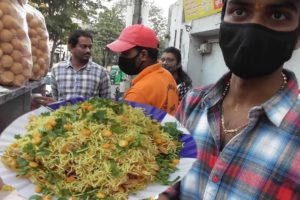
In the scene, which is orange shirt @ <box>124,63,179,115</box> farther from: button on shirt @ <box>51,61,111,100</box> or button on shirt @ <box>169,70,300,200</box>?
button on shirt @ <box>51,61,111,100</box>

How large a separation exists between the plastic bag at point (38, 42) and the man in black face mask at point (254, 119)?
1592 mm

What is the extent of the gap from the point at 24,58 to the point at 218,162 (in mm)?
1378

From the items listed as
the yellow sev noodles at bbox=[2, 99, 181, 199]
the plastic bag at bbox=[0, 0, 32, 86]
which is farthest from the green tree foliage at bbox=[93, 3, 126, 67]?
the yellow sev noodles at bbox=[2, 99, 181, 199]

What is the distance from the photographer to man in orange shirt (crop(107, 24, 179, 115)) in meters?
3.11

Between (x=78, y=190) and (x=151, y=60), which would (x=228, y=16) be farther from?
(x=151, y=60)

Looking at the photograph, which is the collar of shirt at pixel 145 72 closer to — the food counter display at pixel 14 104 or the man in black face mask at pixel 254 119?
the food counter display at pixel 14 104

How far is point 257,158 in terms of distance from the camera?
1405mm

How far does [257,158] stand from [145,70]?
202cm

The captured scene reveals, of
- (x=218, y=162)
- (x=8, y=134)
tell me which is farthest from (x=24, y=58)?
(x=218, y=162)

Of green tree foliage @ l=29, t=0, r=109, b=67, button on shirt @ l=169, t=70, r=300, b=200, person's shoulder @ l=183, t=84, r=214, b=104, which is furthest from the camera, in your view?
green tree foliage @ l=29, t=0, r=109, b=67

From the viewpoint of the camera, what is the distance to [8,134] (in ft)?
5.29

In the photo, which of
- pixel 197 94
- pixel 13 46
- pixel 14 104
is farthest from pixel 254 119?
pixel 14 104

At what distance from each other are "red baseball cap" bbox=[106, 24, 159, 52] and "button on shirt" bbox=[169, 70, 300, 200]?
1.96 m

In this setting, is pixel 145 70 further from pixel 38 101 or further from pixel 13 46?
pixel 13 46
